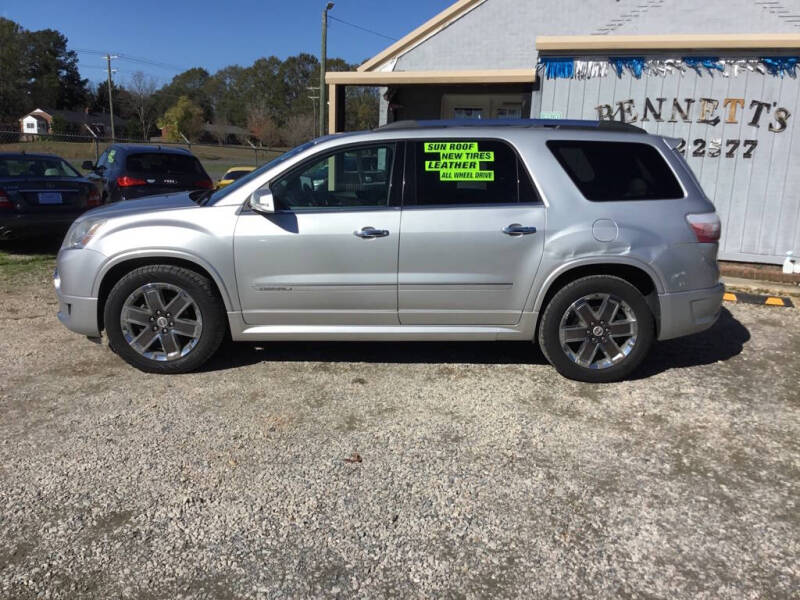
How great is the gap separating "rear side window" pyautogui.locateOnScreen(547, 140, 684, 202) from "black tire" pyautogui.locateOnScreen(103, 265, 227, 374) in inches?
105

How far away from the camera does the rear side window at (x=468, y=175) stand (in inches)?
175

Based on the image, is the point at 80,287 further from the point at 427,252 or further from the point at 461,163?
the point at 461,163

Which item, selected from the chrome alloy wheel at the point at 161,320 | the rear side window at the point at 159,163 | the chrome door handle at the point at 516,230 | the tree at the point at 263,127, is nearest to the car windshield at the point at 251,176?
the chrome alloy wheel at the point at 161,320

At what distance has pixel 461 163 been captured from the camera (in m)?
4.47

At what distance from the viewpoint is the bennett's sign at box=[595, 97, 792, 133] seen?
7.74 m

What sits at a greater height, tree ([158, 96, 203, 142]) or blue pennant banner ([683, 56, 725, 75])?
tree ([158, 96, 203, 142])

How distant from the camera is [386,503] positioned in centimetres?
309

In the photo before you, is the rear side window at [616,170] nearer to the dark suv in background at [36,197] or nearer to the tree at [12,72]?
the dark suv in background at [36,197]

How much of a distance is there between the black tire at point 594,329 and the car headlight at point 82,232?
3.29 metres

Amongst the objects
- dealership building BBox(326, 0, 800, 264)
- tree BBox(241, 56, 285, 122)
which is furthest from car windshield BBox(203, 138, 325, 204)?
tree BBox(241, 56, 285, 122)

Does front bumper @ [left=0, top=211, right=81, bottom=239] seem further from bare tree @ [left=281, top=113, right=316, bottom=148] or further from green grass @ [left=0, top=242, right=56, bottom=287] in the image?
bare tree @ [left=281, top=113, right=316, bottom=148]

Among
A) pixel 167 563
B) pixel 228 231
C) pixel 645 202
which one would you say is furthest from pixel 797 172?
pixel 167 563

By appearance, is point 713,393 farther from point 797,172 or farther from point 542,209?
point 797,172

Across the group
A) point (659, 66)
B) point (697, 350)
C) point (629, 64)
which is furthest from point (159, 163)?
point (697, 350)
